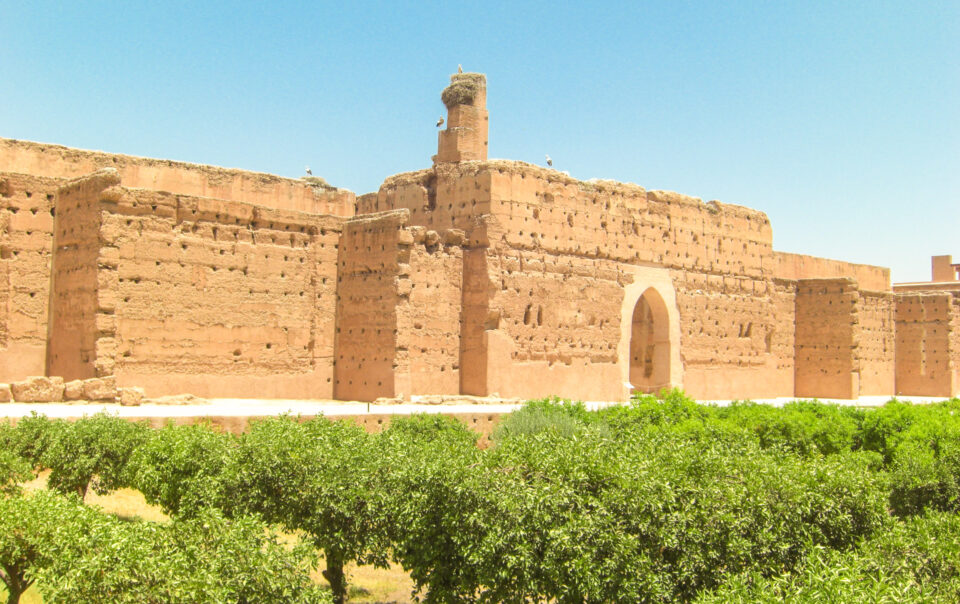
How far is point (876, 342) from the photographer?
34.5 m

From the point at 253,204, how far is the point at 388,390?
17.1ft

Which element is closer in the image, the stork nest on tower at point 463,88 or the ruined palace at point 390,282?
the ruined palace at point 390,282

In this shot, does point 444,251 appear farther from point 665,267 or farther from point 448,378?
point 665,267

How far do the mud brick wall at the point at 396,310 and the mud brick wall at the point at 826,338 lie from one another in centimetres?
1556

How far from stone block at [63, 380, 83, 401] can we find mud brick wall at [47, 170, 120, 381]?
64 centimetres

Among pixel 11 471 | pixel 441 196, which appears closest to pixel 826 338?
pixel 441 196

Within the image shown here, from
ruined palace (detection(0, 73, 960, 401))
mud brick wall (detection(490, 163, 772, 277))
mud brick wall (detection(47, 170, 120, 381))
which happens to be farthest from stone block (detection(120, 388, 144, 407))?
mud brick wall (detection(490, 163, 772, 277))

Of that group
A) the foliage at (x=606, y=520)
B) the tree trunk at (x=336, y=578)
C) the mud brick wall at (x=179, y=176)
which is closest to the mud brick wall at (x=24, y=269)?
the mud brick wall at (x=179, y=176)

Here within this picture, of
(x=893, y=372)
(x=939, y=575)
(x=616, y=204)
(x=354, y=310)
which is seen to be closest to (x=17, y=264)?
(x=354, y=310)

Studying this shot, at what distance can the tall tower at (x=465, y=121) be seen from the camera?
79.1 feet

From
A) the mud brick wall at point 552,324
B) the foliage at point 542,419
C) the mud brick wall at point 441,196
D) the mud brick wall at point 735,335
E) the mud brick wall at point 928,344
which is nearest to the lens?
the foliage at point 542,419

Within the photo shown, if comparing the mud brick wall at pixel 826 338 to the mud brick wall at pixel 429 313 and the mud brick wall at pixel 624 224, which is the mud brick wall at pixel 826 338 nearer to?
the mud brick wall at pixel 624 224

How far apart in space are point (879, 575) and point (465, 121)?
1734 centimetres

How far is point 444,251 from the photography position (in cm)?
2273
